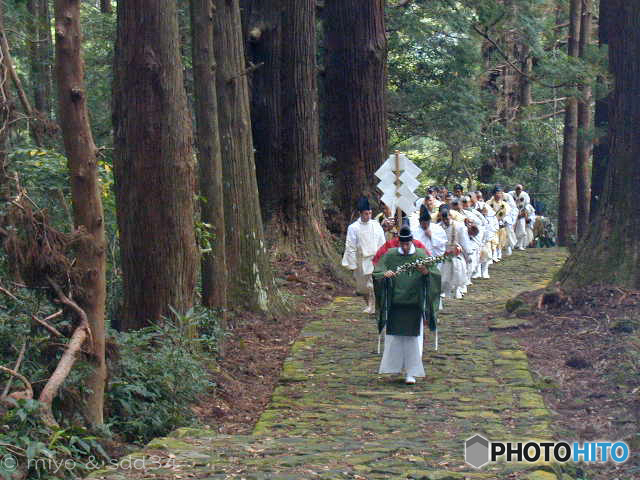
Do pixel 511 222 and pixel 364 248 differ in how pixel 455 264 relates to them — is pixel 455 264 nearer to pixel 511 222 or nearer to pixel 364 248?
pixel 364 248

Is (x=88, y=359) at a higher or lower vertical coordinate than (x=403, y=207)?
lower

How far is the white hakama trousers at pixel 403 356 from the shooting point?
1236cm

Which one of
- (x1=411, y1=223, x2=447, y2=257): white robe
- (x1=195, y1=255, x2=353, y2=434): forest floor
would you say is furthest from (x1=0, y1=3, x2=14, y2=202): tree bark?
(x1=411, y1=223, x2=447, y2=257): white robe

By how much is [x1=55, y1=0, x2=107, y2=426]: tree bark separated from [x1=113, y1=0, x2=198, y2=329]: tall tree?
2.87 meters

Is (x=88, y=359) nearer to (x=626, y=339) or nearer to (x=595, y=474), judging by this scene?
(x=595, y=474)

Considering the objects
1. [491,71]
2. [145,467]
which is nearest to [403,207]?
[145,467]

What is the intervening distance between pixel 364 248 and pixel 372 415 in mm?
7242

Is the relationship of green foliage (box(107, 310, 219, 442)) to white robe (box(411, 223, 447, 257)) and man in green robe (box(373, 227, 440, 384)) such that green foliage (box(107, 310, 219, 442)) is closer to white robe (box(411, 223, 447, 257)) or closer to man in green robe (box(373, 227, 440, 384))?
man in green robe (box(373, 227, 440, 384))

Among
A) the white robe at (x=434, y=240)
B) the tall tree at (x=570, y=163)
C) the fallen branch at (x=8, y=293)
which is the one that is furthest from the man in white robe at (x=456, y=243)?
the tall tree at (x=570, y=163)

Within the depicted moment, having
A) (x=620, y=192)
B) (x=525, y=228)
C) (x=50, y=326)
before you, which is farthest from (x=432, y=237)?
(x=525, y=228)

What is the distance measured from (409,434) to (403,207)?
846cm

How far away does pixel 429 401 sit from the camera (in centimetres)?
1121

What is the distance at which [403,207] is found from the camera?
57.9ft

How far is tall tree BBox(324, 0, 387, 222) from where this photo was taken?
72.9 feet
